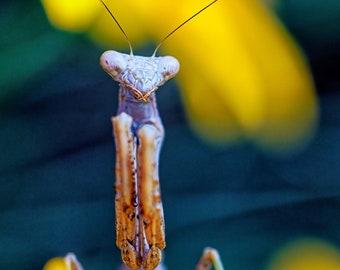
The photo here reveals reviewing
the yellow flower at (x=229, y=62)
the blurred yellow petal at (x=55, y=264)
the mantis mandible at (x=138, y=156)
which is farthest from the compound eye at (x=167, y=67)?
the blurred yellow petal at (x=55, y=264)

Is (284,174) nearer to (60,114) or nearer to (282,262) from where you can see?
Result: (282,262)

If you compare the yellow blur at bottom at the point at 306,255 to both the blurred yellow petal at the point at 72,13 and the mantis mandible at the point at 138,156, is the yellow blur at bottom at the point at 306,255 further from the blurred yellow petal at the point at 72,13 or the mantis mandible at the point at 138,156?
the blurred yellow petal at the point at 72,13

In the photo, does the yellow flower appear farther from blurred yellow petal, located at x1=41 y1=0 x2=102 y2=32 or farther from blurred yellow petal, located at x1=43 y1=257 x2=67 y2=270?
blurred yellow petal, located at x1=43 y1=257 x2=67 y2=270

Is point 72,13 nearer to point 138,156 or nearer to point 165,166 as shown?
point 165,166

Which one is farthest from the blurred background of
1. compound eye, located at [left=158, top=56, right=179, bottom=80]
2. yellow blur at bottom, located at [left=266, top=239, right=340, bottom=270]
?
compound eye, located at [left=158, top=56, right=179, bottom=80]

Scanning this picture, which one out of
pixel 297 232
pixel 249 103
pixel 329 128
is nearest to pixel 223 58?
pixel 249 103
